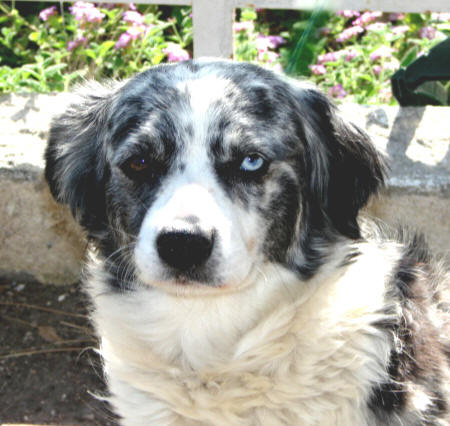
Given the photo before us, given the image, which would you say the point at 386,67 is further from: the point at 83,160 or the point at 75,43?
the point at 83,160

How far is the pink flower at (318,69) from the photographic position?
514 cm

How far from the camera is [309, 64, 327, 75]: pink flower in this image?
5137mm

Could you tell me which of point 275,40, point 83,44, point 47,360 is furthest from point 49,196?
point 275,40

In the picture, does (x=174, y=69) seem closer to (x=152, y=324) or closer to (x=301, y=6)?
(x=152, y=324)

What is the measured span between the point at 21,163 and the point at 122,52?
1.57 meters

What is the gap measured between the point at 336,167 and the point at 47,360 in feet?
6.03

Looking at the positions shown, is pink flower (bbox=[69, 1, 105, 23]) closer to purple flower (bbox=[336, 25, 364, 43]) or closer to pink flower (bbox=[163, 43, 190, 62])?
pink flower (bbox=[163, 43, 190, 62])

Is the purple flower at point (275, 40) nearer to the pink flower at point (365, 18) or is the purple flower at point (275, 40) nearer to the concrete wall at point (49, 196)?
the pink flower at point (365, 18)

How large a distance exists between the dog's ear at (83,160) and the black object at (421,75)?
184 centimetres

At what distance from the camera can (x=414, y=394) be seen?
2600 millimetres

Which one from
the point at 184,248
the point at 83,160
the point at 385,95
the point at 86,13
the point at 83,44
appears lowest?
the point at 385,95

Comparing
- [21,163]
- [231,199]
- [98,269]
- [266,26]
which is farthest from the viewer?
[266,26]

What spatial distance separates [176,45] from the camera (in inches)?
204

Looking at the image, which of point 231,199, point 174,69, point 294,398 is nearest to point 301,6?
point 174,69
